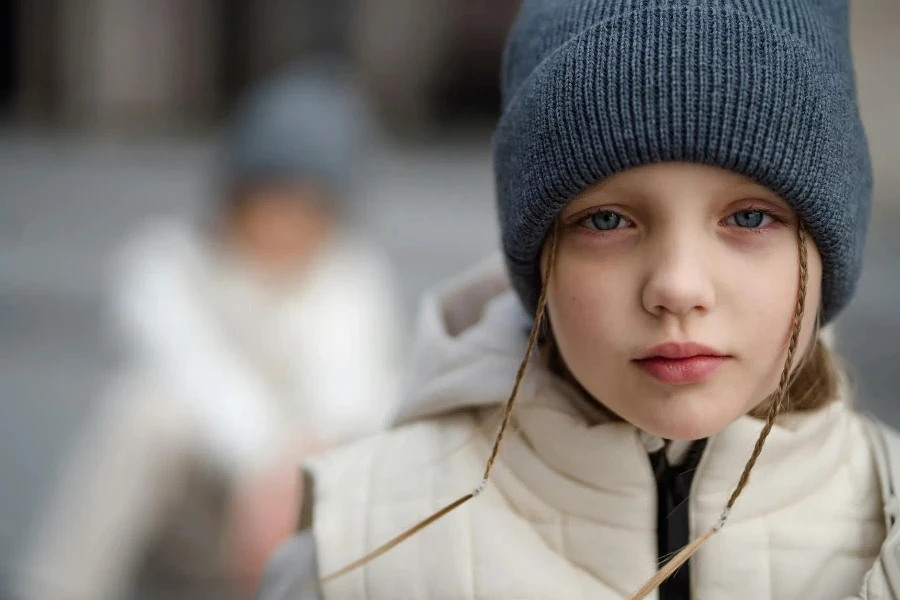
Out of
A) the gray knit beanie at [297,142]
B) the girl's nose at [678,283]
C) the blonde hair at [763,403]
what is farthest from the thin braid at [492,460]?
the gray knit beanie at [297,142]

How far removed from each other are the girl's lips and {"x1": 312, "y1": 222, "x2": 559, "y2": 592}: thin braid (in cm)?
14

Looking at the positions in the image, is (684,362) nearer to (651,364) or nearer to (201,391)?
(651,364)

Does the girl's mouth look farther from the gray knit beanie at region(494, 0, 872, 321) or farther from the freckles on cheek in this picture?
the gray knit beanie at region(494, 0, 872, 321)

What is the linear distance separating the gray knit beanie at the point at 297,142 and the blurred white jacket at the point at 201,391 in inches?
8.8

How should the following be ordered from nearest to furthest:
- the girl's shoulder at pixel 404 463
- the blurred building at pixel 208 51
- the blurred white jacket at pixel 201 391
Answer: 1. the girl's shoulder at pixel 404 463
2. the blurred white jacket at pixel 201 391
3. the blurred building at pixel 208 51

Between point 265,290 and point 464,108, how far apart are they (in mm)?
6272

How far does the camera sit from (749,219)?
1.12 m

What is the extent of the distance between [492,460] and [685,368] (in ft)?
0.76

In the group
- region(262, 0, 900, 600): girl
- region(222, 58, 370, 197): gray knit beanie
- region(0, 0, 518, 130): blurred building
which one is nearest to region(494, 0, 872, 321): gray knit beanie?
region(262, 0, 900, 600): girl

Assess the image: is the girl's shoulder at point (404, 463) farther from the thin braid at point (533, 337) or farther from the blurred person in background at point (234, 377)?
the blurred person in background at point (234, 377)

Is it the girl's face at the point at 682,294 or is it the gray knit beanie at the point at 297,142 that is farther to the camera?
the gray knit beanie at the point at 297,142

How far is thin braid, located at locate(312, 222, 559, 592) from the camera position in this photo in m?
1.19

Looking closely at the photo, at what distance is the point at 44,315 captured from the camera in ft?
17.5

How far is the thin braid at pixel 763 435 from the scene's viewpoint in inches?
44.3
